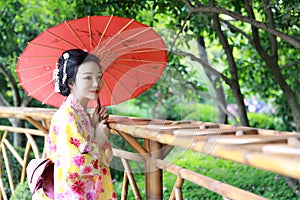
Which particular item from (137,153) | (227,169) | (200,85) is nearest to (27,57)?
(137,153)

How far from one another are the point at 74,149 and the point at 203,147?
70 centimetres

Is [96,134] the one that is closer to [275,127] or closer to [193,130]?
[193,130]

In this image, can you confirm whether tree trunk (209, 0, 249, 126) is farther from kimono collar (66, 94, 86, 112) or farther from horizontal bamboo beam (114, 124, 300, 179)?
horizontal bamboo beam (114, 124, 300, 179)

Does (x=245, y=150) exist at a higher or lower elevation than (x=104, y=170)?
higher

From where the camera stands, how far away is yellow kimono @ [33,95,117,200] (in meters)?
1.60

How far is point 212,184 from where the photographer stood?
140cm

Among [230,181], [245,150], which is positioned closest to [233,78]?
[230,181]

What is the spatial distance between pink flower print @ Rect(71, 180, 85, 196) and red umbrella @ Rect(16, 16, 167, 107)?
33 centimetres

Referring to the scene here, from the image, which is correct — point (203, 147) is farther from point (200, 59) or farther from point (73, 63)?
point (73, 63)

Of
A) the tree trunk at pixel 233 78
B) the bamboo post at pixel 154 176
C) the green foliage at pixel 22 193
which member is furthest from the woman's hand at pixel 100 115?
the tree trunk at pixel 233 78

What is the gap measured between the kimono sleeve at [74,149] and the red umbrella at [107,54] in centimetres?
23

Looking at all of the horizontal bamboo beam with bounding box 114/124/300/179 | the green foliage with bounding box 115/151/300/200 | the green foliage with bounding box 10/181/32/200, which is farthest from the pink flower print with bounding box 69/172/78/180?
the green foliage with bounding box 115/151/300/200

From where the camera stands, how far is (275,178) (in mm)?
4387

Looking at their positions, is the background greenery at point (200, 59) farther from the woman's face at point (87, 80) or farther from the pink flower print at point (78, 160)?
the pink flower print at point (78, 160)
